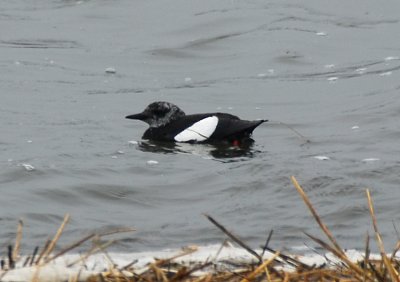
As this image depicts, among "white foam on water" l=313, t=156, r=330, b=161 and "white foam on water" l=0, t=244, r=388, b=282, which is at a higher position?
"white foam on water" l=0, t=244, r=388, b=282

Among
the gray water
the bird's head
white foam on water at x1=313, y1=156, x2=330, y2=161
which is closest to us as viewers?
the gray water

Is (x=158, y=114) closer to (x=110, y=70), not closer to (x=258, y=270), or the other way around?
(x=110, y=70)

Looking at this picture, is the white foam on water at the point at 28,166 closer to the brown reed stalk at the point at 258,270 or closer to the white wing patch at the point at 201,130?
the white wing patch at the point at 201,130

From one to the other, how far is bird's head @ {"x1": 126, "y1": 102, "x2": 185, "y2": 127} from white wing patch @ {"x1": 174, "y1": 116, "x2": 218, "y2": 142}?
1.48 feet

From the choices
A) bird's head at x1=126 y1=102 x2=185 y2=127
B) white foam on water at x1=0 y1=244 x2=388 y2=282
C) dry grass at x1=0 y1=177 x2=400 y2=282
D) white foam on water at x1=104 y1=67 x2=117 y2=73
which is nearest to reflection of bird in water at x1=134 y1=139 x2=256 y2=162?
bird's head at x1=126 y1=102 x2=185 y2=127

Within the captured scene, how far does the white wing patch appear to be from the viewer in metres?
12.1

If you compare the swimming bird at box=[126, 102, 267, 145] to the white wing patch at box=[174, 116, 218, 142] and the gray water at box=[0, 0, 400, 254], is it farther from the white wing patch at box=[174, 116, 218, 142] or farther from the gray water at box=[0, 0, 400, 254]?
the gray water at box=[0, 0, 400, 254]

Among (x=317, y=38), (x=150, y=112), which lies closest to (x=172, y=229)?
(x=150, y=112)

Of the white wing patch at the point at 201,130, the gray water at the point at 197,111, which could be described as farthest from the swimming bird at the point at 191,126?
the gray water at the point at 197,111

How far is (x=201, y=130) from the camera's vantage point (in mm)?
12180

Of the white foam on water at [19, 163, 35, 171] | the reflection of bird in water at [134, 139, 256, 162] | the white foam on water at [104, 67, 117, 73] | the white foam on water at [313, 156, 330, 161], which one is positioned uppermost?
the white foam on water at [104, 67, 117, 73]

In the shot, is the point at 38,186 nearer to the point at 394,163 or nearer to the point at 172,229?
the point at 172,229

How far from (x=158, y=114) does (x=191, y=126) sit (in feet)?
2.18

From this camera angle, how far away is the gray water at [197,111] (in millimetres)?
8609
